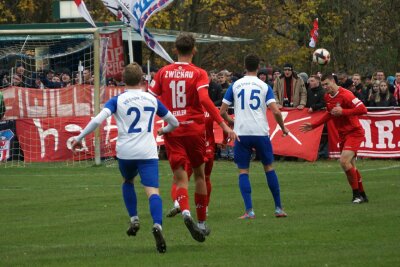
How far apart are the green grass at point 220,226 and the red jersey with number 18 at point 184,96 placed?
4.07 feet

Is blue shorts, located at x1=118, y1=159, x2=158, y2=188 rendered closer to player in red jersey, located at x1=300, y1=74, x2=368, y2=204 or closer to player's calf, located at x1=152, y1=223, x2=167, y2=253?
player's calf, located at x1=152, y1=223, x2=167, y2=253

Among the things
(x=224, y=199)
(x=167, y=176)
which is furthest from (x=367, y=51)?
(x=224, y=199)

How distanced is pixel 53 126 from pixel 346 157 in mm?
11073

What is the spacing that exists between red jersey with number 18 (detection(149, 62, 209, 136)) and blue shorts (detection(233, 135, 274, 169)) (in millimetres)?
1936

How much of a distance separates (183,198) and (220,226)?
1.56 m

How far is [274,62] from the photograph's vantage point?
171ft

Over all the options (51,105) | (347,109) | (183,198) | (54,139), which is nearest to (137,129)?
(183,198)

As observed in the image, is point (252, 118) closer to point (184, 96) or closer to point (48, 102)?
point (184, 96)

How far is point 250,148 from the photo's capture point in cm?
1456

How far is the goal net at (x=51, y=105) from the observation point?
25578mm

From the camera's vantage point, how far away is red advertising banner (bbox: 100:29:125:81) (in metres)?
26.2

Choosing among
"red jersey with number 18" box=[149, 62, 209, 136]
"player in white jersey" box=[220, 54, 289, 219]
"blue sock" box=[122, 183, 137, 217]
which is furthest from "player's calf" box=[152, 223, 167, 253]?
"player in white jersey" box=[220, 54, 289, 219]

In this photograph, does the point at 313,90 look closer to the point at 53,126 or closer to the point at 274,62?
the point at 53,126

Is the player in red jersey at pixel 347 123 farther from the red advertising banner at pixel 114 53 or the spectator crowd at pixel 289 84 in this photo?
the red advertising banner at pixel 114 53
